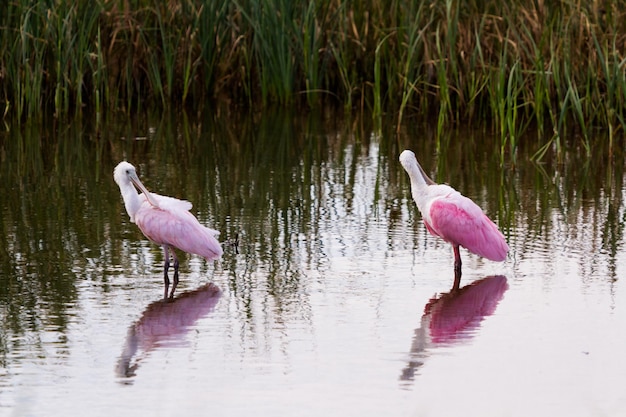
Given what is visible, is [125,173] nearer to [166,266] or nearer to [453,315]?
[166,266]

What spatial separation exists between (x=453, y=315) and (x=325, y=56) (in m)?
7.25

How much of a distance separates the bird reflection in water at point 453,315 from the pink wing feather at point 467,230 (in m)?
0.15

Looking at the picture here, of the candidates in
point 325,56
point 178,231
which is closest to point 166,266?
point 178,231

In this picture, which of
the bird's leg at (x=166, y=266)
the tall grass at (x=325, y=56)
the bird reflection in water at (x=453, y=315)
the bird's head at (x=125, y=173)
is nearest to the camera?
the bird reflection in water at (x=453, y=315)

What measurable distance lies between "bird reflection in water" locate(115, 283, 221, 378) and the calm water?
0.02 meters

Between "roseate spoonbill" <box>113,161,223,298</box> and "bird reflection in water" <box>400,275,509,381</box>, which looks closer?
"bird reflection in water" <box>400,275,509,381</box>

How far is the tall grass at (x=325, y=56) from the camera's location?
37.4 feet

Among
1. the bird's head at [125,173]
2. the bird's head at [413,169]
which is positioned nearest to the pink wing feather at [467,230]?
the bird's head at [413,169]

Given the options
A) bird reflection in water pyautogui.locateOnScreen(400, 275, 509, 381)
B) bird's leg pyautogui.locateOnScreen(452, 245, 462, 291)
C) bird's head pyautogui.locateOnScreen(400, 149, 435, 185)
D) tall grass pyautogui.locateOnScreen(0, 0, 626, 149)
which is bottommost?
bird reflection in water pyautogui.locateOnScreen(400, 275, 509, 381)

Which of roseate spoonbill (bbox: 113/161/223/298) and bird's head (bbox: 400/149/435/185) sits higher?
bird's head (bbox: 400/149/435/185)

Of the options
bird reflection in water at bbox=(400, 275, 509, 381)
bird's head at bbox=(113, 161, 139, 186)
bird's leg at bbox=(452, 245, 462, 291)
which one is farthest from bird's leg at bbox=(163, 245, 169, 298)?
bird's leg at bbox=(452, 245, 462, 291)

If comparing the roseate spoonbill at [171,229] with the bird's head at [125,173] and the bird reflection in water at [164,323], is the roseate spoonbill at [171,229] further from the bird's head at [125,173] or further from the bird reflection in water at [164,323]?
the bird reflection in water at [164,323]

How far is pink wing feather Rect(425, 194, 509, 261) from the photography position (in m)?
7.15

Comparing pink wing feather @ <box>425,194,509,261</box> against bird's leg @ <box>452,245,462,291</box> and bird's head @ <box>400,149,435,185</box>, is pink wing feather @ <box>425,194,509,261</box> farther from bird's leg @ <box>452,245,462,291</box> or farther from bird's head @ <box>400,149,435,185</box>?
bird's head @ <box>400,149,435,185</box>
